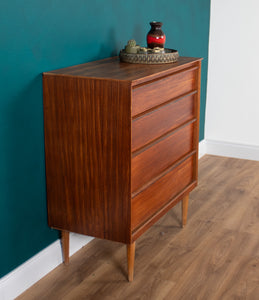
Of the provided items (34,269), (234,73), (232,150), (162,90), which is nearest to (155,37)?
(162,90)

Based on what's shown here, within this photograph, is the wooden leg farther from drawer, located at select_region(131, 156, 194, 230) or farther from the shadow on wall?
the shadow on wall

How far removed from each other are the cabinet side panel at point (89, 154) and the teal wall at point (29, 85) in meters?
0.07

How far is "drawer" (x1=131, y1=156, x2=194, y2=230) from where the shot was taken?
7.14ft

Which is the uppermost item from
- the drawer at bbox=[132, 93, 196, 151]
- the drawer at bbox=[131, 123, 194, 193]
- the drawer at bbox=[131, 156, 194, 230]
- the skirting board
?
the drawer at bbox=[132, 93, 196, 151]

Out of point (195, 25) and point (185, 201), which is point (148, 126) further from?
point (195, 25)

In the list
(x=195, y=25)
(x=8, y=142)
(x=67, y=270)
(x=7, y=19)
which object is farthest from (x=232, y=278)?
(x=195, y=25)

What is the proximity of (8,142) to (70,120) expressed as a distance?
29 centimetres

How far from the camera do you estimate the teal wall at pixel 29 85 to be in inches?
77.7

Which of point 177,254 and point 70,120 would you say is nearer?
point 70,120

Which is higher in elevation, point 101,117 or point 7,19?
point 7,19

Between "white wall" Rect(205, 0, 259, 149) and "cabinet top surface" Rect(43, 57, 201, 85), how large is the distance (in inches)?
64.0

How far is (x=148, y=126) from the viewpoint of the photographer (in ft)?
7.14

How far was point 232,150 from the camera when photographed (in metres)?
4.21

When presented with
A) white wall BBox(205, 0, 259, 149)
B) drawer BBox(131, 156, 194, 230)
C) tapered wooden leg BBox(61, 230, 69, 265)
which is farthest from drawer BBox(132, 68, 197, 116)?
white wall BBox(205, 0, 259, 149)
